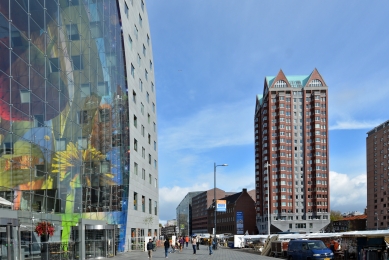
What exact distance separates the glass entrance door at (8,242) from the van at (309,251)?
60.7 feet

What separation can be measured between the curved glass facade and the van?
50.4 feet

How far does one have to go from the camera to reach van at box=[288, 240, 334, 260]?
1087 inches

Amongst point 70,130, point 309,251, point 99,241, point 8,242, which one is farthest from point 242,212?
point 8,242

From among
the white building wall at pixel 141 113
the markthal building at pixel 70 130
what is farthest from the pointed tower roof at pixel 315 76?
the markthal building at pixel 70 130

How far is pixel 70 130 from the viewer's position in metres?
28.9

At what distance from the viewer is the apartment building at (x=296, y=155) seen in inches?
5027

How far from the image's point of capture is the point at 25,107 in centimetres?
2220

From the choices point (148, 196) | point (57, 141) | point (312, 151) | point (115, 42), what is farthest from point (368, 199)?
point (57, 141)

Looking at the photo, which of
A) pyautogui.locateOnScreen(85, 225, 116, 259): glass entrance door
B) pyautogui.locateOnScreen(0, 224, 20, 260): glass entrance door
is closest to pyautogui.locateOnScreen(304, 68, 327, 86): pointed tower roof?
pyautogui.locateOnScreen(85, 225, 116, 259): glass entrance door

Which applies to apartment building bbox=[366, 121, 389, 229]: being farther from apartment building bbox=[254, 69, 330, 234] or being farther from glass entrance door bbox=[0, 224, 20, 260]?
glass entrance door bbox=[0, 224, 20, 260]

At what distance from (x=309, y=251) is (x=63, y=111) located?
61.4 ft

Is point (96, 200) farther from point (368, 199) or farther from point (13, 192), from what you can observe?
point (368, 199)

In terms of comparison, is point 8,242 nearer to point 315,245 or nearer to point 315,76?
point 315,245

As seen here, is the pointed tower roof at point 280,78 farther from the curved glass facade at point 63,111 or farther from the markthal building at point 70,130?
the curved glass facade at point 63,111
